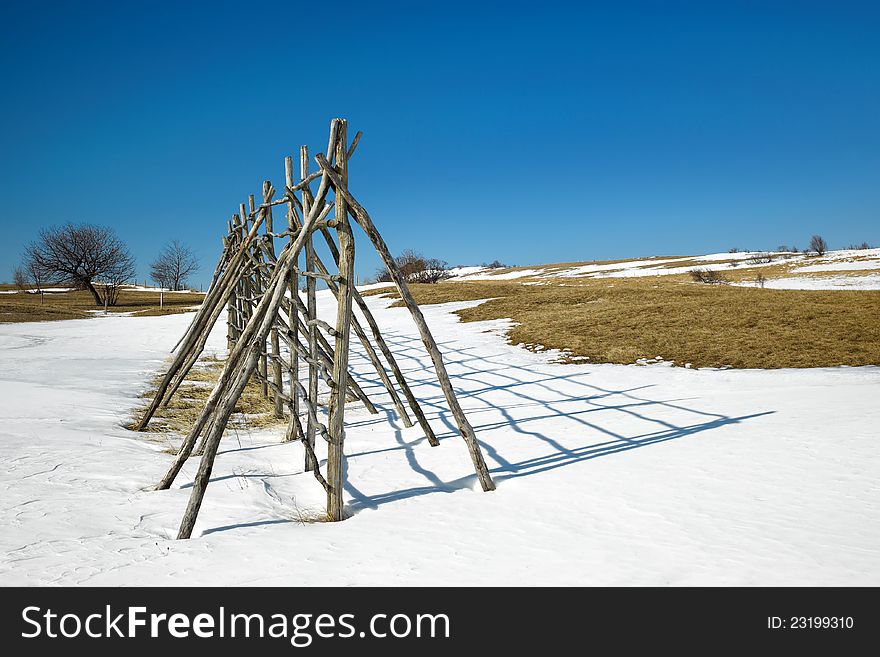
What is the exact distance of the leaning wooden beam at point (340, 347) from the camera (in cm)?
456

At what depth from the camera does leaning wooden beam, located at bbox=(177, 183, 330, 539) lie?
4083mm

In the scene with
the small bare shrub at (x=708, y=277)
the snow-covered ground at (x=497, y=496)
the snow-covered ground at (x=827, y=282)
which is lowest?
the snow-covered ground at (x=497, y=496)

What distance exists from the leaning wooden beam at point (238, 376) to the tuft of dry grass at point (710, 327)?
8.96m

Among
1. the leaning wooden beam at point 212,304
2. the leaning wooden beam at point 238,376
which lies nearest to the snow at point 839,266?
the leaning wooden beam at point 212,304

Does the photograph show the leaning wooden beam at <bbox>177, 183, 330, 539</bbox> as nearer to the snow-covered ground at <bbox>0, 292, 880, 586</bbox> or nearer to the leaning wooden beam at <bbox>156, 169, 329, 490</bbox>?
the leaning wooden beam at <bbox>156, 169, 329, 490</bbox>

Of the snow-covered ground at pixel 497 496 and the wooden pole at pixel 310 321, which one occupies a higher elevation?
the wooden pole at pixel 310 321

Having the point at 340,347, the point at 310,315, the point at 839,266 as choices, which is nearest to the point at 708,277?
the point at 839,266

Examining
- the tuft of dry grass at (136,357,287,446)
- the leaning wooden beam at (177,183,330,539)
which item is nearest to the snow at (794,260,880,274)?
the tuft of dry grass at (136,357,287,446)

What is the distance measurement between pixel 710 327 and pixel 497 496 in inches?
446

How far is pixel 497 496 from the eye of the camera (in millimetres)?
4969

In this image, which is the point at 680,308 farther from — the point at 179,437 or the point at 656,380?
the point at 179,437

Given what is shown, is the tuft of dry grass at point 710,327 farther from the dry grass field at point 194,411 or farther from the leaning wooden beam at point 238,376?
the leaning wooden beam at point 238,376

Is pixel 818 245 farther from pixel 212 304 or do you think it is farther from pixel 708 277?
pixel 212 304

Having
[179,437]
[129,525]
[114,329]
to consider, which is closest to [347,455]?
[179,437]
